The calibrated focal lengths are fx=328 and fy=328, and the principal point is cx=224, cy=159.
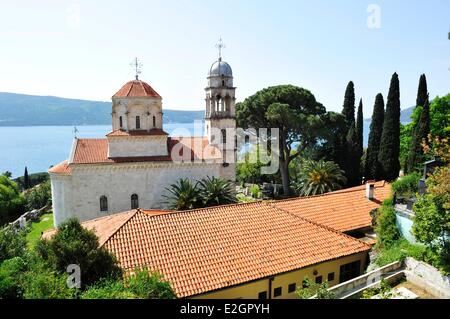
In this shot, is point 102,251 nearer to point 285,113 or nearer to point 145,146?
point 145,146

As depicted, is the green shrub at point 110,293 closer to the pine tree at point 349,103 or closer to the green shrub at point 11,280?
the green shrub at point 11,280

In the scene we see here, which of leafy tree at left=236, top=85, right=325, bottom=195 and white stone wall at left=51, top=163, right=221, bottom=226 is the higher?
leafy tree at left=236, top=85, right=325, bottom=195

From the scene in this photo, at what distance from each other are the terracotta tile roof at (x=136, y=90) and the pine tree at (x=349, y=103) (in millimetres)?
23879

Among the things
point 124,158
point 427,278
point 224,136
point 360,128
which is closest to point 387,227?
point 427,278

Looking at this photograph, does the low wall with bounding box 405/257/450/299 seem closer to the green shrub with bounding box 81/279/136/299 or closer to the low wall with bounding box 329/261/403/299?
the low wall with bounding box 329/261/403/299

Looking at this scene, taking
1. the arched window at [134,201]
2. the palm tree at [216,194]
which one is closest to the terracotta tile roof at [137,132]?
the arched window at [134,201]

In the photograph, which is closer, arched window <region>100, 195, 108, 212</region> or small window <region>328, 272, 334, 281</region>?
small window <region>328, 272, 334, 281</region>

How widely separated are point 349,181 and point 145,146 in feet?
74.0

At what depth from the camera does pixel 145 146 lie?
26.1 m

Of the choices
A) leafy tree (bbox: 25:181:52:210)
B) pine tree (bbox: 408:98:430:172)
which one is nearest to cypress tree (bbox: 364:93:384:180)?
pine tree (bbox: 408:98:430:172)

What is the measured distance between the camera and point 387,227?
14.9m

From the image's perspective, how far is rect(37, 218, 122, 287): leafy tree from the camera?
10.4m

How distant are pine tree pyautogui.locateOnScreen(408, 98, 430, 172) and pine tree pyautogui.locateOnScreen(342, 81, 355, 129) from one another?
343 inches
